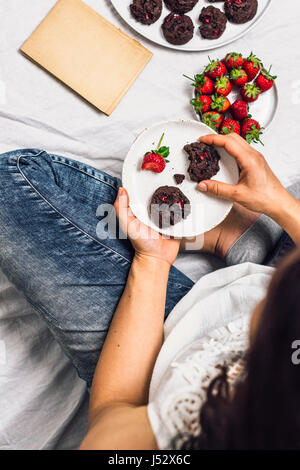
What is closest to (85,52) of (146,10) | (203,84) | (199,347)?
(146,10)

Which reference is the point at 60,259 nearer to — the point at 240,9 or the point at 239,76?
the point at 239,76

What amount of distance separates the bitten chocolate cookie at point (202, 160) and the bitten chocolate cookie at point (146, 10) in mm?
294

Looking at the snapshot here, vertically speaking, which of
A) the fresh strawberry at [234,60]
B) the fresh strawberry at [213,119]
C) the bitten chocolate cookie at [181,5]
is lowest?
the fresh strawberry at [213,119]

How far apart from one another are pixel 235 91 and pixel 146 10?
24cm

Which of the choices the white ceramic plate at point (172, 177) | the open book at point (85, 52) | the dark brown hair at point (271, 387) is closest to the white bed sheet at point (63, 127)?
the open book at point (85, 52)

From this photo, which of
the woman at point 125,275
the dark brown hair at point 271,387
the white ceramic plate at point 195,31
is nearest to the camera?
the dark brown hair at point 271,387

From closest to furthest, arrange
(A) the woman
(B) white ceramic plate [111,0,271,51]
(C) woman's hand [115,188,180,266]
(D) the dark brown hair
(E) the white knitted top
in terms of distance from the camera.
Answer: (D) the dark brown hair, (E) the white knitted top, (A) the woman, (C) woman's hand [115,188,180,266], (B) white ceramic plate [111,0,271,51]

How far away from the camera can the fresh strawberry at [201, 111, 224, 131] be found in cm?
83

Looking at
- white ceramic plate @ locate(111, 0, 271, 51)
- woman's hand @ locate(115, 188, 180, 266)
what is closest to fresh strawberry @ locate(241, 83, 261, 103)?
white ceramic plate @ locate(111, 0, 271, 51)

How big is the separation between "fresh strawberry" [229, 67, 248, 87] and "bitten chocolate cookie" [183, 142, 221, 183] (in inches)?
6.8

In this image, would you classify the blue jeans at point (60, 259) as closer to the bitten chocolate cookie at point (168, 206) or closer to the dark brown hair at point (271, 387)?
the bitten chocolate cookie at point (168, 206)

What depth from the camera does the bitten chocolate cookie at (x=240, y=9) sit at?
829mm

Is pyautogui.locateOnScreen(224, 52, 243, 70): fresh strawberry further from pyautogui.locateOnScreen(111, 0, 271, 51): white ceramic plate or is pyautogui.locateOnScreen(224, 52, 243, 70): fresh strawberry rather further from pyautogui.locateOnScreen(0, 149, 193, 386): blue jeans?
pyautogui.locateOnScreen(0, 149, 193, 386): blue jeans

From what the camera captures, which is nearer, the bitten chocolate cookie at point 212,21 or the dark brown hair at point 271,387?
the dark brown hair at point 271,387
